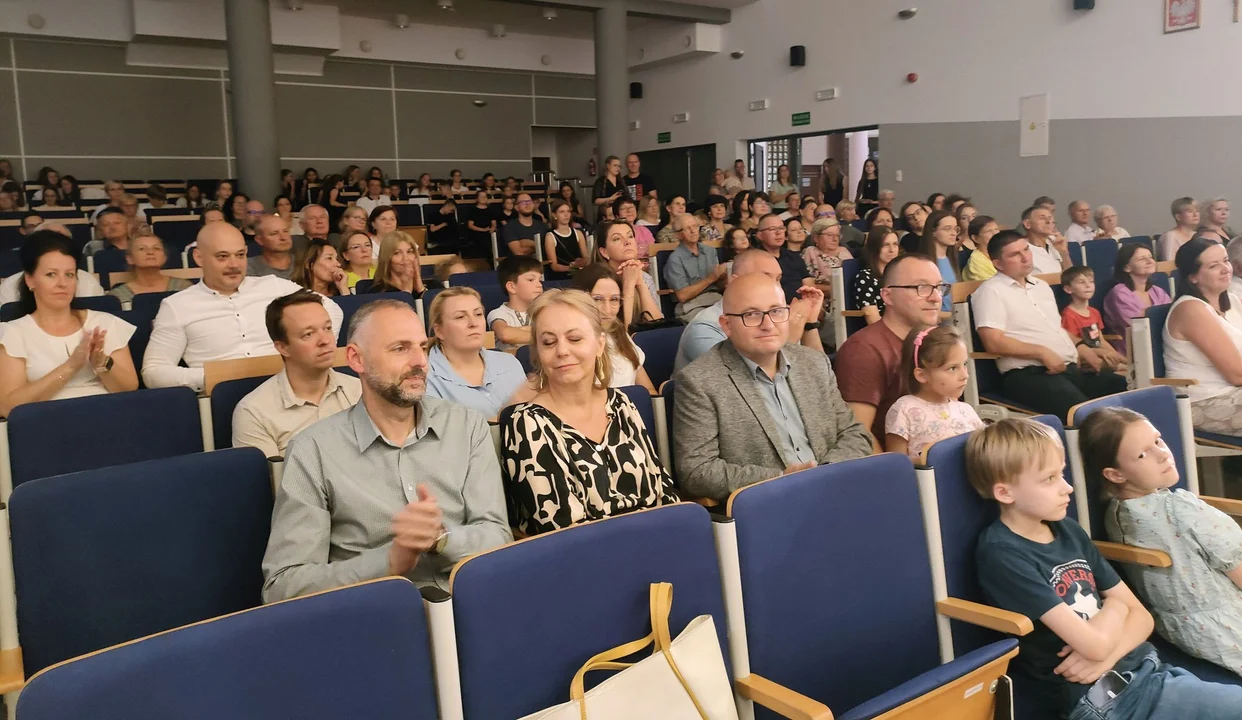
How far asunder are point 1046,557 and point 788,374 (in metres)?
0.90

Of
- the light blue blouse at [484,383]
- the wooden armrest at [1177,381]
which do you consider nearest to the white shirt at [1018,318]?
the wooden armrest at [1177,381]

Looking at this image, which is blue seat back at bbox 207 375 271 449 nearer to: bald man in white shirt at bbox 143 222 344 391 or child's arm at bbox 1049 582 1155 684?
bald man in white shirt at bbox 143 222 344 391

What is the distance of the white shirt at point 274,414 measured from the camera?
2426mm

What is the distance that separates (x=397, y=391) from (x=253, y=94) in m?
9.01

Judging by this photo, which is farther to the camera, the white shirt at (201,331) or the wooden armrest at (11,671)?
the white shirt at (201,331)

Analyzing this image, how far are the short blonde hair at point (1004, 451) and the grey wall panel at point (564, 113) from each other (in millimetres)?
14903

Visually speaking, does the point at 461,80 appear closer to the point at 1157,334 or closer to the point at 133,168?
the point at 133,168

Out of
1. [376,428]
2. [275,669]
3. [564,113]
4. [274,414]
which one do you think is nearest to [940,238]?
[274,414]

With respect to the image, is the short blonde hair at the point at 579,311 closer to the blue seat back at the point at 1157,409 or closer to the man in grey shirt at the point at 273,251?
the blue seat back at the point at 1157,409

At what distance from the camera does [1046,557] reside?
1.88 metres

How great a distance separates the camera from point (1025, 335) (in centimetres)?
414

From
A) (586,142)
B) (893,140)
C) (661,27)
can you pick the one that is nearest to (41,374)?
(893,140)

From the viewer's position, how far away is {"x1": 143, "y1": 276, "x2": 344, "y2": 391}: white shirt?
3193 millimetres

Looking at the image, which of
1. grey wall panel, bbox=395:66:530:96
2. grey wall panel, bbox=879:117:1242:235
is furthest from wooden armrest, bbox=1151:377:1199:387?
grey wall panel, bbox=395:66:530:96
